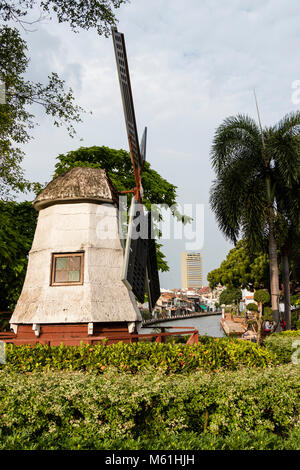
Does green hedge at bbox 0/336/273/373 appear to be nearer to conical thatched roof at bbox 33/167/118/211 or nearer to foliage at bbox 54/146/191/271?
conical thatched roof at bbox 33/167/118/211

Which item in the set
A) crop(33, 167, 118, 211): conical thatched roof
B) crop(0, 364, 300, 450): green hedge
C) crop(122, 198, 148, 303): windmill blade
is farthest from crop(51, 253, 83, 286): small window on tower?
crop(0, 364, 300, 450): green hedge

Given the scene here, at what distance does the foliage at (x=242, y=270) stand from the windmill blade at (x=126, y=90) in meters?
24.4

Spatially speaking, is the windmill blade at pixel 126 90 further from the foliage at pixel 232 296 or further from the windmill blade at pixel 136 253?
the foliage at pixel 232 296

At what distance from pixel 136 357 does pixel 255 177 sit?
1610 centimetres

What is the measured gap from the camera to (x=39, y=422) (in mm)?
5234

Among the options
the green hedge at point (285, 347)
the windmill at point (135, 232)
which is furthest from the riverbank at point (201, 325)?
the windmill at point (135, 232)

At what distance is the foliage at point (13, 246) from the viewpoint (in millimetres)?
12258

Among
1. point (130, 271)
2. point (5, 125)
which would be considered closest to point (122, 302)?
point (130, 271)

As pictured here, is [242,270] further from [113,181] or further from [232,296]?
[232,296]

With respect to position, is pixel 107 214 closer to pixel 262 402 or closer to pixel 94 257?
pixel 94 257

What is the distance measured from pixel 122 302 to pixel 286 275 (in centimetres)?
1696

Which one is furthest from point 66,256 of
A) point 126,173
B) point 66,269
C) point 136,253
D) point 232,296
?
point 232,296

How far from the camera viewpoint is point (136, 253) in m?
11.4

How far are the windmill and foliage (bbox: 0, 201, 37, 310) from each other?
3.87 metres
